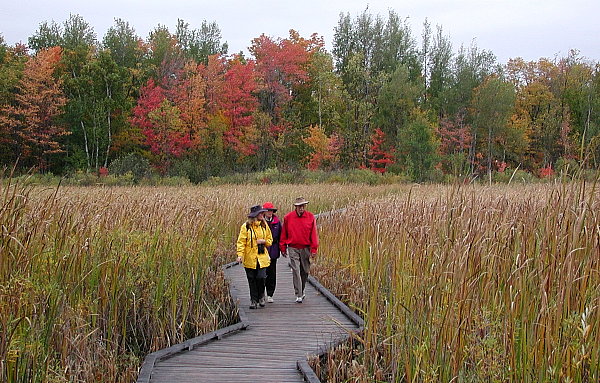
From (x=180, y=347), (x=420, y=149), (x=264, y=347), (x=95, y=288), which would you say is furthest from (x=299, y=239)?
(x=420, y=149)

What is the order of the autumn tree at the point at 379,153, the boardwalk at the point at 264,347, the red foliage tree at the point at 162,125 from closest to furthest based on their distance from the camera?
the boardwalk at the point at 264,347 → the red foliage tree at the point at 162,125 → the autumn tree at the point at 379,153

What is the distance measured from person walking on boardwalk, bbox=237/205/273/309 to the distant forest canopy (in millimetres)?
21072

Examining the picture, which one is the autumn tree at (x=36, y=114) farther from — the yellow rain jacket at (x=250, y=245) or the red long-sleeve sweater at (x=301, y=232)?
the yellow rain jacket at (x=250, y=245)

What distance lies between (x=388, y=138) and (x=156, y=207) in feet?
102

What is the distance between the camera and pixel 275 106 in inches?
1506

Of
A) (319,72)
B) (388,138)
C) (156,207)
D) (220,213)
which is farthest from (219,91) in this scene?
(156,207)

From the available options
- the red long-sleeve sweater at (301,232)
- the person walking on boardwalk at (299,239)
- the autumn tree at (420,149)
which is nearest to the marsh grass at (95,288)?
the person walking on boardwalk at (299,239)

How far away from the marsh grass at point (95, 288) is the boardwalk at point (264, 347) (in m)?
0.32

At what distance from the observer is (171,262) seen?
236 inches

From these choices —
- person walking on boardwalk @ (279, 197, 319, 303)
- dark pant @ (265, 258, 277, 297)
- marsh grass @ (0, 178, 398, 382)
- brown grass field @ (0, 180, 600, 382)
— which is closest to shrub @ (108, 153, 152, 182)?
marsh grass @ (0, 178, 398, 382)

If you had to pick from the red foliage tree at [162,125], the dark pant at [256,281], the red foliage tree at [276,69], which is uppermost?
the red foliage tree at [276,69]

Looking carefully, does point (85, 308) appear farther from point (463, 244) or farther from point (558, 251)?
point (558, 251)

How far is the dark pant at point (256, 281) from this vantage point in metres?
6.92

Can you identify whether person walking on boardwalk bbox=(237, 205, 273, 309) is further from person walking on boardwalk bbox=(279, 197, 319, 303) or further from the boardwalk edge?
the boardwalk edge
